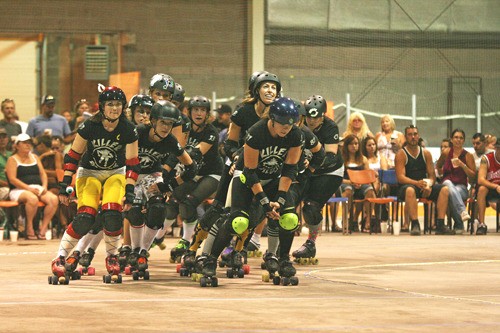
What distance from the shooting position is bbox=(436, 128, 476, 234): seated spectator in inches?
586

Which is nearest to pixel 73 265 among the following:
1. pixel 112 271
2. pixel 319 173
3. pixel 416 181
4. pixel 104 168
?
pixel 112 271

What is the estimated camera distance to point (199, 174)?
10.3 m

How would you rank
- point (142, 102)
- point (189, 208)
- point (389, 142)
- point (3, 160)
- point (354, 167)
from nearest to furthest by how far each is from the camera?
1. point (142, 102)
2. point (189, 208)
3. point (3, 160)
4. point (354, 167)
5. point (389, 142)

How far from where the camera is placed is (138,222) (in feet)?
29.1

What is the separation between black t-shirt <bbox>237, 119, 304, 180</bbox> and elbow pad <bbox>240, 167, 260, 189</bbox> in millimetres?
152

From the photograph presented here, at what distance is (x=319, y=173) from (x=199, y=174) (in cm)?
110

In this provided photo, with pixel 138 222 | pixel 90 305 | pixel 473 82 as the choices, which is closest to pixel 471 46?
pixel 473 82

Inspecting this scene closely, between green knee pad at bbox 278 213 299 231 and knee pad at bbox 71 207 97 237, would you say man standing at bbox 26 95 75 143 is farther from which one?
green knee pad at bbox 278 213 299 231

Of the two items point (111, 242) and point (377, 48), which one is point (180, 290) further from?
point (377, 48)

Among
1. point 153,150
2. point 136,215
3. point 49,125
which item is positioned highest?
point 49,125

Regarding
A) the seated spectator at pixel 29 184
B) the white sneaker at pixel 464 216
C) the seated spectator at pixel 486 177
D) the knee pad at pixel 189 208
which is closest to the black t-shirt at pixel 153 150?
the knee pad at pixel 189 208

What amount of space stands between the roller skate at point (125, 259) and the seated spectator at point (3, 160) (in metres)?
5.05

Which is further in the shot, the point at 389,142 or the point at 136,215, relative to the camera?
the point at 389,142

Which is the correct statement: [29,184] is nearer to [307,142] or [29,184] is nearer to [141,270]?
[307,142]
